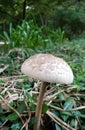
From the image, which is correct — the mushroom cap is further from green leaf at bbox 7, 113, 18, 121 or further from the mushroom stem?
green leaf at bbox 7, 113, 18, 121

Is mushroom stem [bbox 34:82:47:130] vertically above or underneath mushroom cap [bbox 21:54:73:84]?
underneath

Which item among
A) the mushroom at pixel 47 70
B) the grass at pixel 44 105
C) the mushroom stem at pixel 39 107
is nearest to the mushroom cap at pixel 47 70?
the mushroom at pixel 47 70

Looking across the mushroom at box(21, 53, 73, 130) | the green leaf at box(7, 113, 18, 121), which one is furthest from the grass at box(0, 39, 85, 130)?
the mushroom at box(21, 53, 73, 130)

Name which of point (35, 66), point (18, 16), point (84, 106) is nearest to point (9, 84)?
point (84, 106)

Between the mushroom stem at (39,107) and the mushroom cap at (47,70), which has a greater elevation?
the mushroom cap at (47,70)

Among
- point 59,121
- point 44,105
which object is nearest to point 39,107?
point 44,105

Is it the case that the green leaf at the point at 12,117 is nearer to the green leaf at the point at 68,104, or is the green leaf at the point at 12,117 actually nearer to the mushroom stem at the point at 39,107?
the mushroom stem at the point at 39,107

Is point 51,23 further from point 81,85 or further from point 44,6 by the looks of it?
point 81,85

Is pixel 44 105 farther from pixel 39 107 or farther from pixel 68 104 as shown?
pixel 68 104
